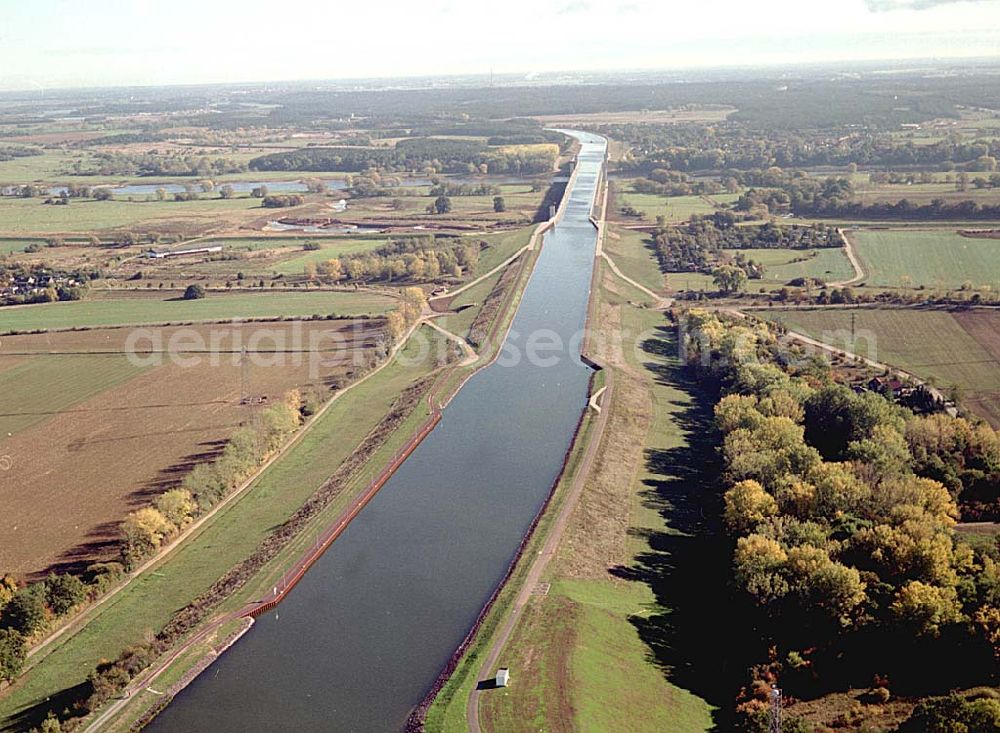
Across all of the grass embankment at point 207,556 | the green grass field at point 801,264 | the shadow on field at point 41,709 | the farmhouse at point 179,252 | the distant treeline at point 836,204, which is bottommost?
the shadow on field at point 41,709

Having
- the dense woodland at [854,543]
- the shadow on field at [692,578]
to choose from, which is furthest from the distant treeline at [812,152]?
the shadow on field at [692,578]

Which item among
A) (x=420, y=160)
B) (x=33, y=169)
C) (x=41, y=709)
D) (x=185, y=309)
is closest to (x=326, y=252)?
(x=185, y=309)

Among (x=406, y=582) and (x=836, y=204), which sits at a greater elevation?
(x=836, y=204)

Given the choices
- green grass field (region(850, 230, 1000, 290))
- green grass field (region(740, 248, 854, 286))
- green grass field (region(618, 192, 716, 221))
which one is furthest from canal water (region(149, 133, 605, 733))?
green grass field (region(618, 192, 716, 221))

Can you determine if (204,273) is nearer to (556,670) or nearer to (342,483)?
(342,483)

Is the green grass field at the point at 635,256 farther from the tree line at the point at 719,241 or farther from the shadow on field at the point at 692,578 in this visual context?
the shadow on field at the point at 692,578

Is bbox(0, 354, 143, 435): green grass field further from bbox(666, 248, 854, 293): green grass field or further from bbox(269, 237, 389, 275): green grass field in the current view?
bbox(666, 248, 854, 293): green grass field

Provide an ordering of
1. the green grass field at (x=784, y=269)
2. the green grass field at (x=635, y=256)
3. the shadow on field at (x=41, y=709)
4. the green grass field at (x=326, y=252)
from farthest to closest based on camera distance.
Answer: the green grass field at (x=326, y=252) → the green grass field at (x=635, y=256) → the green grass field at (x=784, y=269) → the shadow on field at (x=41, y=709)

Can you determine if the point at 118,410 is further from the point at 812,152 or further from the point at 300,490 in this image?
the point at 812,152
